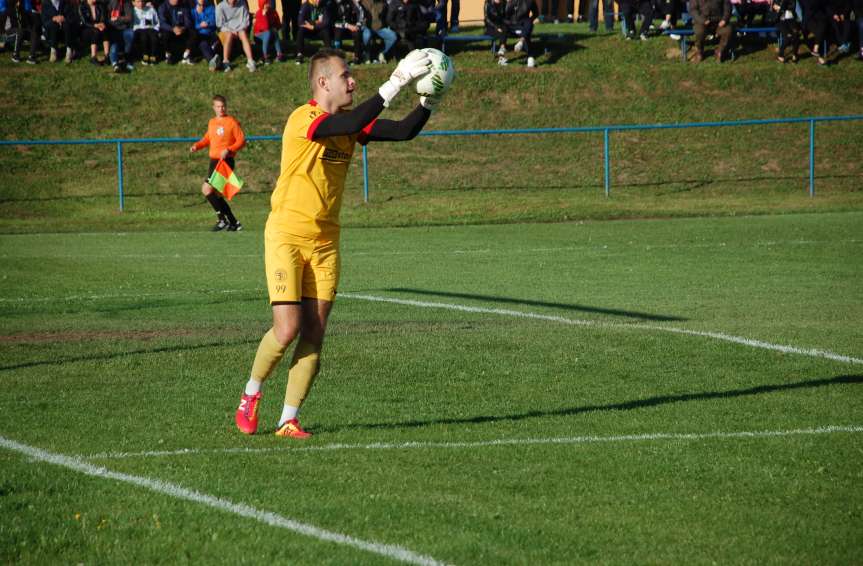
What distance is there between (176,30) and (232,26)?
5.17 feet

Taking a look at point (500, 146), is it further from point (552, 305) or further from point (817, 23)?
point (552, 305)

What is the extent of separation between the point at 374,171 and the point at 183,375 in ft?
74.7

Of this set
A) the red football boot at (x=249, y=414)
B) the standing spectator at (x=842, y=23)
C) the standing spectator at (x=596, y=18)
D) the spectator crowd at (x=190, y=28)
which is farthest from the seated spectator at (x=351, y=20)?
the red football boot at (x=249, y=414)

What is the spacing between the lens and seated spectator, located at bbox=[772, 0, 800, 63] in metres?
36.1

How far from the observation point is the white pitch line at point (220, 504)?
4.91m

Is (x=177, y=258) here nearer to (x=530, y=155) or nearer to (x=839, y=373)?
(x=839, y=373)

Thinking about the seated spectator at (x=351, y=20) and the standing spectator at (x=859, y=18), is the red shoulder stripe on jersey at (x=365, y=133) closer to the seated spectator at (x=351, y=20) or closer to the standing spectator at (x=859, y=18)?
the seated spectator at (x=351, y=20)

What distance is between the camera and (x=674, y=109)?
115 feet

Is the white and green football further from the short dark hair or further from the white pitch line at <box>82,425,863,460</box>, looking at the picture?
the white pitch line at <box>82,425,863,460</box>

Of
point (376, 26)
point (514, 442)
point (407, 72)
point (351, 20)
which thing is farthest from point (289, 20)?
point (514, 442)

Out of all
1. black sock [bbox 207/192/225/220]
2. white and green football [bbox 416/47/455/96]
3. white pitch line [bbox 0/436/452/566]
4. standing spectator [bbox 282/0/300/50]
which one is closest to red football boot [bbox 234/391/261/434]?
white pitch line [bbox 0/436/452/566]

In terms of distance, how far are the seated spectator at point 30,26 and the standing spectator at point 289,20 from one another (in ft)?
23.5

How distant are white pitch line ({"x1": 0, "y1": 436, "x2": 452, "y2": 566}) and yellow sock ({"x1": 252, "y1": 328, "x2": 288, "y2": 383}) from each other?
48.0 inches

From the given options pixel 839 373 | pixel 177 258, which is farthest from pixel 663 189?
pixel 839 373
